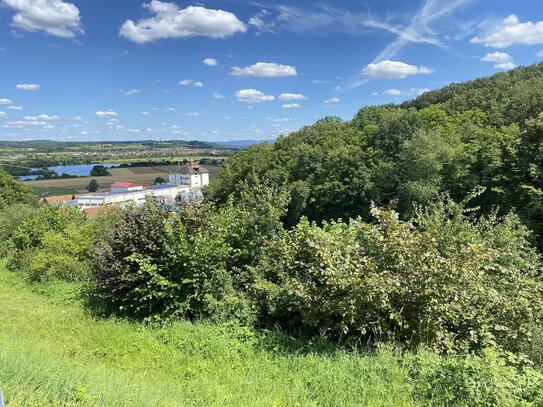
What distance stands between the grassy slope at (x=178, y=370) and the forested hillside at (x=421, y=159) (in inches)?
737

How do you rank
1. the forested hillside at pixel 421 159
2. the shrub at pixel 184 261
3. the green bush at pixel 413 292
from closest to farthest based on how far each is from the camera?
the green bush at pixel 413 292, the shrub at pixel 184 261, the forested hillside at pixel 421 159

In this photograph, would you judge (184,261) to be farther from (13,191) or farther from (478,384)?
(13,191)

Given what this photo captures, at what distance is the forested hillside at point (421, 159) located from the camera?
30109 mm

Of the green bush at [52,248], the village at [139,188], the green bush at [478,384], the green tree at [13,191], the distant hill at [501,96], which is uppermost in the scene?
the distant hill at [501,96]

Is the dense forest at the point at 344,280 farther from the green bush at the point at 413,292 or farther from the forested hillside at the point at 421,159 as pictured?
the forested hillside at the point at 421,159

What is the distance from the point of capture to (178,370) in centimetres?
491

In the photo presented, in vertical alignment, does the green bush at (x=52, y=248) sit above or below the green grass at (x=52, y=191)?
above

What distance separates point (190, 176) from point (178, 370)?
3834 inches

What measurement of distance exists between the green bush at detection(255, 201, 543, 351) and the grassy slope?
640 millimetres

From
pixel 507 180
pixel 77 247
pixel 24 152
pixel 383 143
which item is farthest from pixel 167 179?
pixel 77 247

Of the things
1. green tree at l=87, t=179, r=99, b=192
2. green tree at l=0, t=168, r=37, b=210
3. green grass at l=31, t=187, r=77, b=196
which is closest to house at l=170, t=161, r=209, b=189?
green tree at l=87, t=179, r=99, b=192

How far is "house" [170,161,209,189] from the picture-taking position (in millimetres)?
99938

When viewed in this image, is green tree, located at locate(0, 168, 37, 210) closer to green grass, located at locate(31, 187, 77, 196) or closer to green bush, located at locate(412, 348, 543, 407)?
green grass, located at locate(31, 187, 77, 196)

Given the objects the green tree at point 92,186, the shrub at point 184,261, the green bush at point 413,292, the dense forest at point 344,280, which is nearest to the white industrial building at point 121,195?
the dense forest at point 344,280
